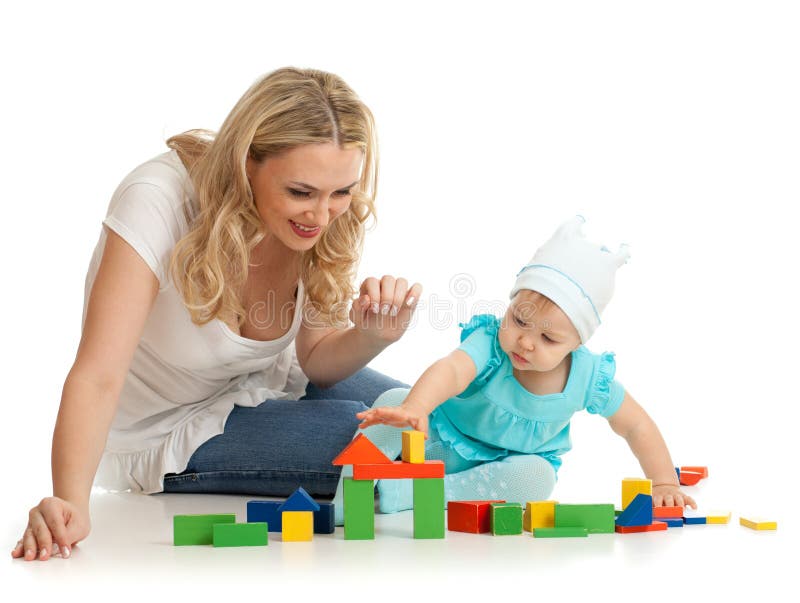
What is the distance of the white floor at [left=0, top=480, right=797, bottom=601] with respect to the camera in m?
1.81

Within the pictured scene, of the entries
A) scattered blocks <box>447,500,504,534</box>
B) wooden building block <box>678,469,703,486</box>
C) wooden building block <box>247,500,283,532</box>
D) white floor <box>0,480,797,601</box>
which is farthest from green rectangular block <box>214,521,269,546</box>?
wooden building block <box>678,469,703,486</box>

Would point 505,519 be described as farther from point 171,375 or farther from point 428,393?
point 171,375

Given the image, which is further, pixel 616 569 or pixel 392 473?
pixel 392 473

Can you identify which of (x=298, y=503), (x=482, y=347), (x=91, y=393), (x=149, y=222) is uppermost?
(x=149, y=222)

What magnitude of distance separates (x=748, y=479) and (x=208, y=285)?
5.66 feet

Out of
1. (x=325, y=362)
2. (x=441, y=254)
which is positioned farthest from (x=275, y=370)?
(x=441, y=254)

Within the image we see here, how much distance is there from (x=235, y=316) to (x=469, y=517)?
0.81 metres

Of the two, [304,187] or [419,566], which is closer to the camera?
[419,566]

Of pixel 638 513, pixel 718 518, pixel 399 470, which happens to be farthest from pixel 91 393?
pixel 718 518

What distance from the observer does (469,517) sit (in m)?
2.31

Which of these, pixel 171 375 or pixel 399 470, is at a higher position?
pixel 171 375

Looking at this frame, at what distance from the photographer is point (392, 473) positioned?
2.18m

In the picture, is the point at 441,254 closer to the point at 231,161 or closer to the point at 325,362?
the point at 325,362

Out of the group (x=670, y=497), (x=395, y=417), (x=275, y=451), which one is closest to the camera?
(x=395, y=417)
